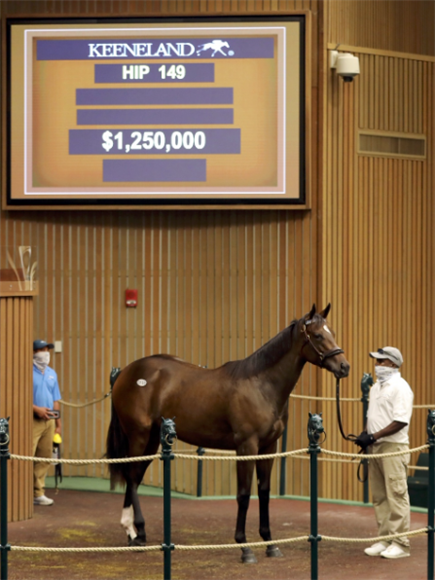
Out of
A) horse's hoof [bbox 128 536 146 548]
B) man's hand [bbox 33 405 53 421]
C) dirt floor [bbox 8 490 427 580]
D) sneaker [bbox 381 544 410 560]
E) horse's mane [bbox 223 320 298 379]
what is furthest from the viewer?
man's hand [bbox 33 405 53 421]

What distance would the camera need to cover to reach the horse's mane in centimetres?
814

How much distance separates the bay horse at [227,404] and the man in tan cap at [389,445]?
1.30 feet

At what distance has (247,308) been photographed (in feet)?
37.2

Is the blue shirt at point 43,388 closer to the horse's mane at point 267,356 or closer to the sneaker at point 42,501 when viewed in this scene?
the sneaker at point 42,501

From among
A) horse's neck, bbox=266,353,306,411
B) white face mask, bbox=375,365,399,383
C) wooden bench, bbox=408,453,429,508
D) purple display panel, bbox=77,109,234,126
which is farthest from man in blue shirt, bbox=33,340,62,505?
wooden bench, bbox=408,453,429,508

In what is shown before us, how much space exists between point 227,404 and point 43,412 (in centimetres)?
258

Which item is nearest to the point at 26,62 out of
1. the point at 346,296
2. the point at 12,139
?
the point at 12,139

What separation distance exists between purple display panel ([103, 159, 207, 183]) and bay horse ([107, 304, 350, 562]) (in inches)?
119

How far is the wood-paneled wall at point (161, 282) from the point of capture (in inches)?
443

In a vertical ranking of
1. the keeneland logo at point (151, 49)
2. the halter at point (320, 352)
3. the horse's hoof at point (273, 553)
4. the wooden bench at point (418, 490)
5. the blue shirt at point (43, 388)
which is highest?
the keeneland logo at point (151, 49)

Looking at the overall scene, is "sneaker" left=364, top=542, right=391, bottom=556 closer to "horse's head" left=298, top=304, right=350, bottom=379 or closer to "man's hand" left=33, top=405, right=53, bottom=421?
"horse's head" left=298, top=304, right=350, bottom=379

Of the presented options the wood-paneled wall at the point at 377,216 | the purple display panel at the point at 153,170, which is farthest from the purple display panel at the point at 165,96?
the wood-paneled wall at the point at 377,216

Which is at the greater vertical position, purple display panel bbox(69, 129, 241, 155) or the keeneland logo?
the keeneland logo

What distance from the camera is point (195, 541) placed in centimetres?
850
